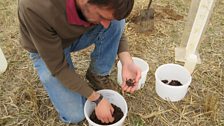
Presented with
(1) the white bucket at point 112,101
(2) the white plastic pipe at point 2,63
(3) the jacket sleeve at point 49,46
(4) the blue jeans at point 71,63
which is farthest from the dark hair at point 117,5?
(2) the white plastic pipe at point 2,63

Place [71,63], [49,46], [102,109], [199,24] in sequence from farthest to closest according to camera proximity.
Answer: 1. [199,24]
2. [71,63]
3. [102,109]
4. [49,46]

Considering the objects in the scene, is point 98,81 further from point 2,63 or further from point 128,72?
point 2,63

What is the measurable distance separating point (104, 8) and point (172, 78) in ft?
3.32

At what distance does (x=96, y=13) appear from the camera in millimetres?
1076

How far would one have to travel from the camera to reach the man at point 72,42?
1.12 meters

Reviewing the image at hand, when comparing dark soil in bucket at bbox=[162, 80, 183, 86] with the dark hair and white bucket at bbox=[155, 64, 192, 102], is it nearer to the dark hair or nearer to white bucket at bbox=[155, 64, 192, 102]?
white bucket at bbox=[155, 64, 192, 102]

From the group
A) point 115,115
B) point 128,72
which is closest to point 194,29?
point 128,72

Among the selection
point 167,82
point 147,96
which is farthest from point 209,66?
point 147,96

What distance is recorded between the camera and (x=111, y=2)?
39.3 inches

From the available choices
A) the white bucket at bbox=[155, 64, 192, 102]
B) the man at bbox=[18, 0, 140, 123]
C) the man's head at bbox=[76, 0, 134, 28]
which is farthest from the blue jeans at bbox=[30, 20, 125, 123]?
the man's head at bbox=[76, 0, 134, 28]

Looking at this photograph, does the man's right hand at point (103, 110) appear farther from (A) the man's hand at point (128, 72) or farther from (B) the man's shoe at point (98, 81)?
(B) the man's shoe at point (98, 81)

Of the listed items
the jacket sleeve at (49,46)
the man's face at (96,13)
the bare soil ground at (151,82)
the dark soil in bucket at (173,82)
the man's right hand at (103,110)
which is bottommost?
the bare soil ground at (151,82)

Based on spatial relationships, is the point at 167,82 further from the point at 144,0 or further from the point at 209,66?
the point at 144,0

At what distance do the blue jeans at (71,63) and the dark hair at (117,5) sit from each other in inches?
19.5
